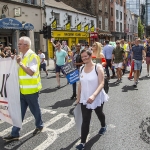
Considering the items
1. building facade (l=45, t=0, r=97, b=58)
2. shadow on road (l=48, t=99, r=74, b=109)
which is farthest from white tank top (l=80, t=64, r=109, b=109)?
building facade (l=45, t=0, r=97, b=58)

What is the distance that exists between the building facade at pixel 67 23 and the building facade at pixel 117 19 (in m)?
9.95

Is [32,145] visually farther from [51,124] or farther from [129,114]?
[129,114]

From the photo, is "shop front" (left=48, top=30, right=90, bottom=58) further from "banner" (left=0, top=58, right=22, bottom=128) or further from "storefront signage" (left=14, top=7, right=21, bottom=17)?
"banner" (left=0, top=58, right=22, bottom=128)

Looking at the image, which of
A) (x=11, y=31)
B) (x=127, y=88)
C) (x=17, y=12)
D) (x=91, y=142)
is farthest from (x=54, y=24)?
(x=91, y=142)

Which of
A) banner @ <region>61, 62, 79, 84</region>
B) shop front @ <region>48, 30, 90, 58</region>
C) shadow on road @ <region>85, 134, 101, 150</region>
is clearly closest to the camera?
shadow on road @ <region>85, 134, 101, 150</region>

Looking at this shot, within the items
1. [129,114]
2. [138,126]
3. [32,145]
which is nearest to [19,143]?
[32,145]

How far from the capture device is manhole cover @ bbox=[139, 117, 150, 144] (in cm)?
395

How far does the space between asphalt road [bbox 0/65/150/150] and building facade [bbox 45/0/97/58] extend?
1844cm

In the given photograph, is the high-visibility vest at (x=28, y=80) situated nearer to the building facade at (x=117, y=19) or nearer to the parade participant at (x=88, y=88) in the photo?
the parade participant at (x=88, y=88)

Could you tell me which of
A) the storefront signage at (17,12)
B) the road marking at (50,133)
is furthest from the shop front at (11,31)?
the road marking at (50,133)

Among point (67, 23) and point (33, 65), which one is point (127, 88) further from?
point (67, 23)

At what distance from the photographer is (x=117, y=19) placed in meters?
47.8

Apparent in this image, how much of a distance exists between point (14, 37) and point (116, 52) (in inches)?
510

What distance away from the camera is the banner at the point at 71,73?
23.0 ft
